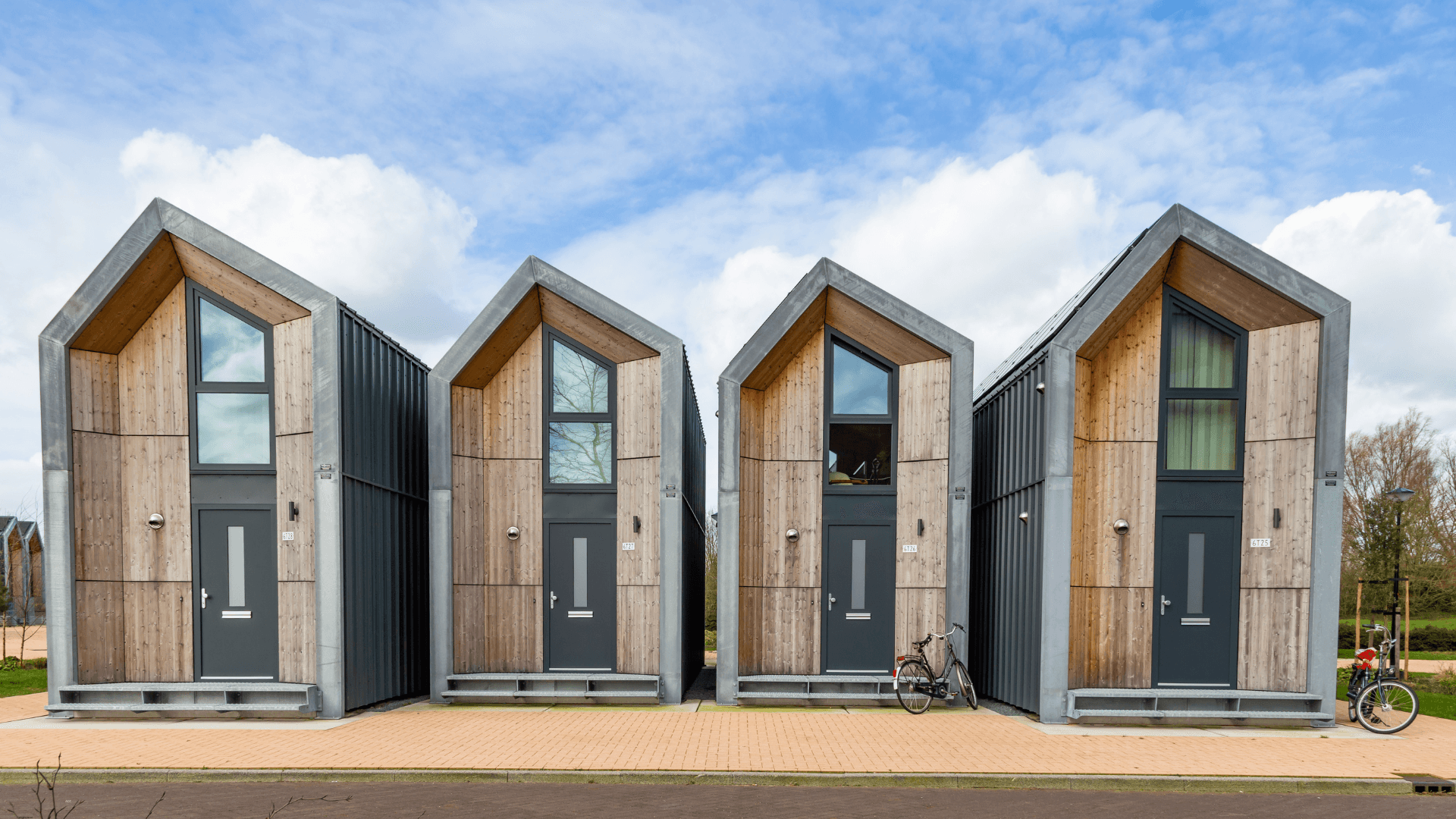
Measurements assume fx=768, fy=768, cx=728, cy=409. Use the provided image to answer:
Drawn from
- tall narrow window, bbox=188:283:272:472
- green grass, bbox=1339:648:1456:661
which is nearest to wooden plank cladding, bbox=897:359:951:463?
tall narrow window, bbox=188:283:272:472

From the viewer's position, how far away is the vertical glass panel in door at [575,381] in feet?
36.3

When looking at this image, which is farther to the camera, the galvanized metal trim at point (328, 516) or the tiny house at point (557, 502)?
the tiny house at point (557, 502)

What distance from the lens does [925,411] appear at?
10664 mm

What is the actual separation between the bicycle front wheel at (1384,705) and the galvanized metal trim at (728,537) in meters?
7.77

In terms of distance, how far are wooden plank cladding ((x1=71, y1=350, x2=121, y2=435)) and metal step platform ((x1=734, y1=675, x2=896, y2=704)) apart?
917 centimetres

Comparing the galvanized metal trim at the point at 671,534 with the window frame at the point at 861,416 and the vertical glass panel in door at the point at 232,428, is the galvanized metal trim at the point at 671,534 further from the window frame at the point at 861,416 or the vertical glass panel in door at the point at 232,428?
the vertical glass panel in door at the point at 232,428

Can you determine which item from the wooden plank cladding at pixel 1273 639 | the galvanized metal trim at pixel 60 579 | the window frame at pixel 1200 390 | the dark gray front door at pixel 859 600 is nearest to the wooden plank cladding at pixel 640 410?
the dark gray front door at pixel 859 600

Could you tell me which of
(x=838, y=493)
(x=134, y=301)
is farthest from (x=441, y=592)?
(x=838, y=493)

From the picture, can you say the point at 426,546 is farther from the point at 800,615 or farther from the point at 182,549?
the point at 800,615

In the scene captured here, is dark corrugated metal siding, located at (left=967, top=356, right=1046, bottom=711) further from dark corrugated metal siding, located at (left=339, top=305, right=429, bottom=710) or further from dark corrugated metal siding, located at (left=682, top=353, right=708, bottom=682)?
dark corrugated metal siding, located at (left=339, top=305, right=429, bottom=710)

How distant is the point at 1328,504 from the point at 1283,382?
158cm

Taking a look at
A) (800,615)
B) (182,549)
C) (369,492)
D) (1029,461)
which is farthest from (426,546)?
(1029,461)

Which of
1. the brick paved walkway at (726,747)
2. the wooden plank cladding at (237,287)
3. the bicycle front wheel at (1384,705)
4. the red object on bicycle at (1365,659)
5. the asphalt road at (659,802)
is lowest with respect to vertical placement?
the asphalt road at (659,802)

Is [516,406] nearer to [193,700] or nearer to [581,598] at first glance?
[581,598]
